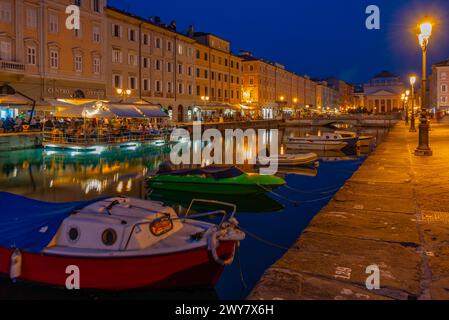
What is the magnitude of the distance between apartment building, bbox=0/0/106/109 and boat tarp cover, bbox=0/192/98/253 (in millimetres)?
31310

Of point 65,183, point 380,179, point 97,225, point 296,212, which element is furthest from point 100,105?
point 97,225

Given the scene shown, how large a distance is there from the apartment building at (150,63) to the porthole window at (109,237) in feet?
145

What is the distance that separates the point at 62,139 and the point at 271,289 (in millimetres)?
32682

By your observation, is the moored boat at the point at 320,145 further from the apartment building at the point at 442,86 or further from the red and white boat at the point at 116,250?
the apartment building at the point at 442,86

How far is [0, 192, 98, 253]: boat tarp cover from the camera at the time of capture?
7656 mm

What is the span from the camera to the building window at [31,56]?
3938cm

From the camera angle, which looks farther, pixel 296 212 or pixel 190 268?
pixel 296 212

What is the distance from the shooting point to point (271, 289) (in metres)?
5.58

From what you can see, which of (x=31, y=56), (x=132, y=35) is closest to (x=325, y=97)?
(x=132, y=35)

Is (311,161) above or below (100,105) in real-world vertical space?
below

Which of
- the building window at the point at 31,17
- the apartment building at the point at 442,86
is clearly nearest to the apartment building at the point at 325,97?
the apartment building at the point at 442,86

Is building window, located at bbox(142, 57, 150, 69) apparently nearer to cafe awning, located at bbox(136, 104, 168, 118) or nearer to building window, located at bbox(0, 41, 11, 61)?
cafe awning, located at bbox(136, 104, 168, 118)

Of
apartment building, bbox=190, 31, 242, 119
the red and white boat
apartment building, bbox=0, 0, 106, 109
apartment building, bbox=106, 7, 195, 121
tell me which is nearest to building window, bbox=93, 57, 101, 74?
apartment building, bbox=0, 0, 106, 109
